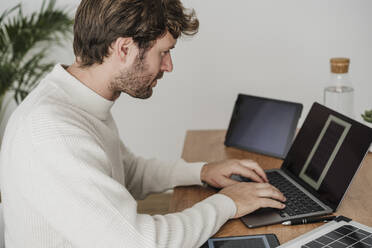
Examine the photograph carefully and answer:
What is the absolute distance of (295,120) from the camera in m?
1.46

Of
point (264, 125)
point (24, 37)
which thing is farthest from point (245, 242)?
point (24, 37)

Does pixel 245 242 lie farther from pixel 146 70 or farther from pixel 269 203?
pixel 146 70

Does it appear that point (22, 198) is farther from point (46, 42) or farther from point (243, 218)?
point (46, 42)

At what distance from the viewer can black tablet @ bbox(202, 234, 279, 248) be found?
0.88 meters

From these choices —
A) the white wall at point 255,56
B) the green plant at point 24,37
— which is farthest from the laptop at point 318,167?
the green plant at point 24,37

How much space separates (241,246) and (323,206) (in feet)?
0.86

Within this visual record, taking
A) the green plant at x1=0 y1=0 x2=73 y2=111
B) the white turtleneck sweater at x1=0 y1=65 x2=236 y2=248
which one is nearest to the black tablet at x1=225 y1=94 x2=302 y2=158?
the white turtleneck sweater at x1=0 y1=65 x2=236 y2=248

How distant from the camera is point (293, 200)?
1063 millimetres

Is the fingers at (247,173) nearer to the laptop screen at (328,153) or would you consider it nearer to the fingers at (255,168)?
the fingers at (255,168)

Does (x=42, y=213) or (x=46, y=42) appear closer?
(x=42, y=213)

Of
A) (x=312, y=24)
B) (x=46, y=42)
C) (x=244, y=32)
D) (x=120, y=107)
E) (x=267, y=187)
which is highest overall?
(x=312, y=24)

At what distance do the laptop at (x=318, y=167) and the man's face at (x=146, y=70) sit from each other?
1.35 feet

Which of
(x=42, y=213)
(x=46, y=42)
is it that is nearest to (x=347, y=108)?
(x=42, y=213)

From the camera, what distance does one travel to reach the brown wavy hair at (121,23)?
971 mm
